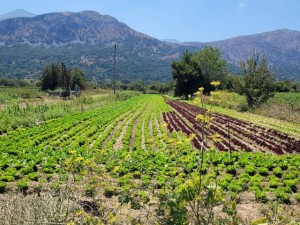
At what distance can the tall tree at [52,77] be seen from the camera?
7150 centimetres

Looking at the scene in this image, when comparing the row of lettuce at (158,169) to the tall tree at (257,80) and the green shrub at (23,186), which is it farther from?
the tall tree at (257,80)

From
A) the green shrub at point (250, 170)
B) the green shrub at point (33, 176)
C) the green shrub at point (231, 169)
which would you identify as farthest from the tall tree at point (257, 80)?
the green shrub at point (33, 176)

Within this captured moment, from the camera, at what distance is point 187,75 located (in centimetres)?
5859

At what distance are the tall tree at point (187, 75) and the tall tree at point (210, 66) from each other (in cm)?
147

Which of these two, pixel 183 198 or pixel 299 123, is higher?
pixel 183 198

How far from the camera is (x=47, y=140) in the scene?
54.5 feet

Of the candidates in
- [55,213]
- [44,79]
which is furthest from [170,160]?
[44,79]

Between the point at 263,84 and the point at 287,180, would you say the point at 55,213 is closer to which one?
the point at 287,180

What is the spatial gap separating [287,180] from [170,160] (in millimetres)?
3872

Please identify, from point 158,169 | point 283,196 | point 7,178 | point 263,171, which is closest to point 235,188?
point 283,196

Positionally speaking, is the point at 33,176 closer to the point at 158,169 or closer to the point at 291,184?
the point at 158,169

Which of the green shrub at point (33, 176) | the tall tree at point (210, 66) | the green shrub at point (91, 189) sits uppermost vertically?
the tall tree at point (210, 66)

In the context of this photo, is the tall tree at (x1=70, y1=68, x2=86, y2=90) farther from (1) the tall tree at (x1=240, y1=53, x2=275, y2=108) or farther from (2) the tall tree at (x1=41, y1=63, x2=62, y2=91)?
(1) the tall tree at (x1=240, y1=53, x2=275, y2=108)

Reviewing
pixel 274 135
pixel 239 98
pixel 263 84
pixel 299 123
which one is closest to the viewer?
pixel 274 135
